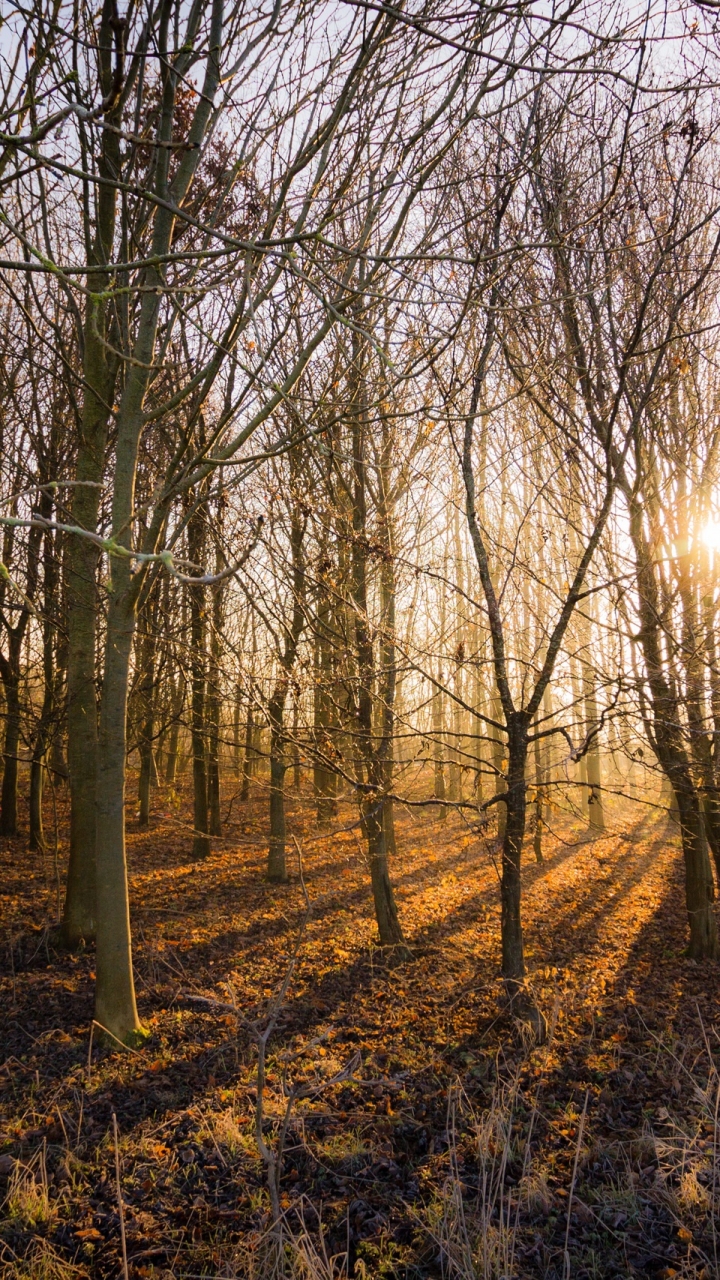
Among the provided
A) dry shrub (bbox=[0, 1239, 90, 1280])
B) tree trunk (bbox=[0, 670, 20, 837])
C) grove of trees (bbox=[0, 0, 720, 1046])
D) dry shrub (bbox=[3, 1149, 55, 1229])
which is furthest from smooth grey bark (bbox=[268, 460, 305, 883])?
tree trunk (bbox=[0, 670, 20, 837])

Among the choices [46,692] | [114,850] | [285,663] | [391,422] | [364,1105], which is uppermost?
[391,422]

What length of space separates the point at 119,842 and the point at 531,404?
213 inches

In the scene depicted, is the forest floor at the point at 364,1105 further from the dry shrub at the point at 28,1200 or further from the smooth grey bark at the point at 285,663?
the smooth grey bark at the point at 285,663

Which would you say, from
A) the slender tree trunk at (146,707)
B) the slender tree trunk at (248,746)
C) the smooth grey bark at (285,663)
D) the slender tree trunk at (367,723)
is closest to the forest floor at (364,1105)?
A: the slender tree trunk at (367,723)

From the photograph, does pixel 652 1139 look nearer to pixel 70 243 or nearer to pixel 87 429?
pixel 87 429

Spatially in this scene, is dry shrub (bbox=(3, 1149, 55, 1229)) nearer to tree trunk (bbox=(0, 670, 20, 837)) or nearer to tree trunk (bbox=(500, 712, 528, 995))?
tree trunk (bbox=(500, 712, 528, 995))

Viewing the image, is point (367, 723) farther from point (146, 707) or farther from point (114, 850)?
point (146, 707)

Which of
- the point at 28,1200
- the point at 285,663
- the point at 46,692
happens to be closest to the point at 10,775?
the point at 46,692

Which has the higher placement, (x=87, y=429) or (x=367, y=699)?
(x=87, y=429)

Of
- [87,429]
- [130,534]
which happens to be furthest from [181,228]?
[130,534]

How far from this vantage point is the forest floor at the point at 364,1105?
3203 mm

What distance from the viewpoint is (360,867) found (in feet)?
37.4

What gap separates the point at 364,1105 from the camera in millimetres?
4449

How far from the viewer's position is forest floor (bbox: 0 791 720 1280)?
3.20m
